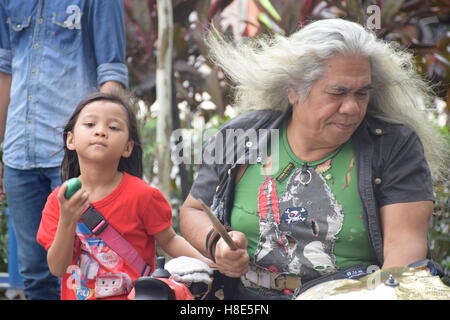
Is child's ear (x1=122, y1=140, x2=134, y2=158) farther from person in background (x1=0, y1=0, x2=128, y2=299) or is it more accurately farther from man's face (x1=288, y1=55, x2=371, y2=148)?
man's face (x1=288, y1=55, x2=371, y2=148)

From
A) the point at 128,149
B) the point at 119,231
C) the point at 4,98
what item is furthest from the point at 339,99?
the point at 4,98

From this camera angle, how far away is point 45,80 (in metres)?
2.78

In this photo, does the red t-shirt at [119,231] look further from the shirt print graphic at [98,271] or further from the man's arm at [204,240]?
the man's arm at [204,240]

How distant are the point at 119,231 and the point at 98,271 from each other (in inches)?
5.5

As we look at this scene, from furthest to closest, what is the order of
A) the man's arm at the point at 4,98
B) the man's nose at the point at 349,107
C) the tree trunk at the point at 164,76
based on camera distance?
the tree trunk at the point at 164,76 → the man's arm at the point at 4,98 → the man's nose at the point at 349,107

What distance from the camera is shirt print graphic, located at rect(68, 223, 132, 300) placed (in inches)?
87.9

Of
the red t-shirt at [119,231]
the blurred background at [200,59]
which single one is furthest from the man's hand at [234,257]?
the blurred background at [200,59]

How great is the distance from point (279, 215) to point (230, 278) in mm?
280

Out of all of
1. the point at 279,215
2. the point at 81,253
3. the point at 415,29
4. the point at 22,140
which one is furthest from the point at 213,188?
the point at 415,29

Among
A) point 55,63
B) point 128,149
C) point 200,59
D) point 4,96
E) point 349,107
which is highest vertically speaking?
point 200,59

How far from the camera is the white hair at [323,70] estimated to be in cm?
232

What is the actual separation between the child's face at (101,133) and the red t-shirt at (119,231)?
0.43 feet

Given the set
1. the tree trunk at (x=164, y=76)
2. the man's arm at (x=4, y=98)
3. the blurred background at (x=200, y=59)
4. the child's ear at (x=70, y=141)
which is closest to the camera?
the child's ear at (x=70, y=141)

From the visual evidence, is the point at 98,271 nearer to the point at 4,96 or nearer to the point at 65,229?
the point at 65,229
